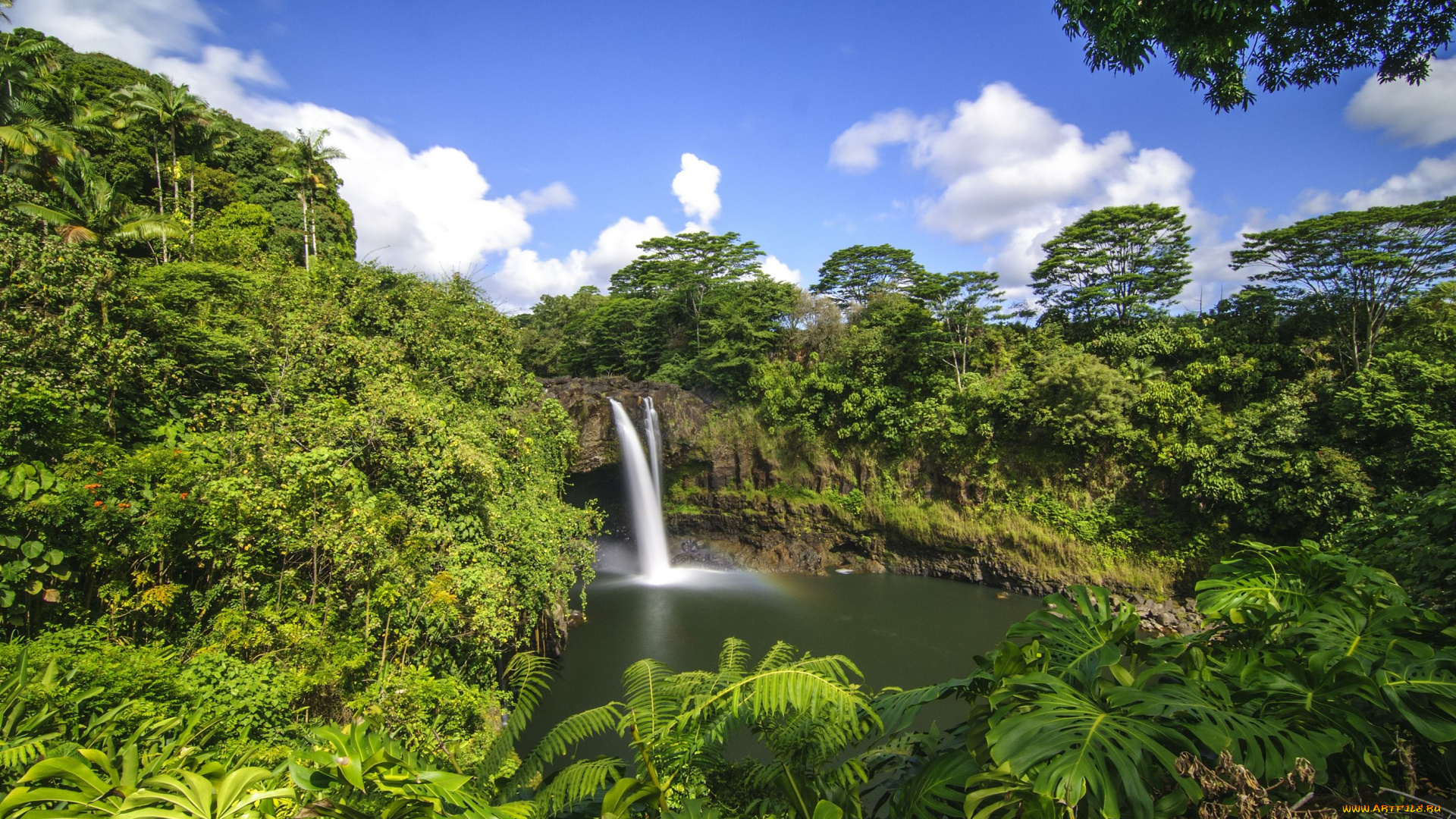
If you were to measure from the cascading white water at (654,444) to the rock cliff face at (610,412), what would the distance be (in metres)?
0.14

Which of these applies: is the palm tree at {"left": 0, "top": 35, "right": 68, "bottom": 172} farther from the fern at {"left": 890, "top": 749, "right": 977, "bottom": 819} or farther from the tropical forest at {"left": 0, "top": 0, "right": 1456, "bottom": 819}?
the fern at {"left": 890, "top": 749, "right": 977, "bottom": 819}

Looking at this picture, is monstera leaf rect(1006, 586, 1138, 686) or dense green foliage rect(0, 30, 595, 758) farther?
dense green foliage rect(0, 30, 595, 758)

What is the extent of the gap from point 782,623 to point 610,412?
25.6 feet

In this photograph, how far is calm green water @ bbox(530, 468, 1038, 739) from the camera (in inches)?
402

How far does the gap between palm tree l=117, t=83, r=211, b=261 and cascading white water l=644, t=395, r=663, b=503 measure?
12392 millimetres

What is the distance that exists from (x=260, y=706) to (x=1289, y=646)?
5628 millimetres

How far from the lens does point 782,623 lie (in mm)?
12617

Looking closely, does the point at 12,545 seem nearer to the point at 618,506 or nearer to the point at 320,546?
the point at 320,546

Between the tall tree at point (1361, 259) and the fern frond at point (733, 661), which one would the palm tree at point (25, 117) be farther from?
the tall tree at point (1361, 259)

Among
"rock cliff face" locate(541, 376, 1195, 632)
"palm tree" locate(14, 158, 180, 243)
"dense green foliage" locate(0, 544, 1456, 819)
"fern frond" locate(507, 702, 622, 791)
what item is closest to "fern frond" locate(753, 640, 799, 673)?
"dense green foliage" locate(0, 544, 1456, 819)

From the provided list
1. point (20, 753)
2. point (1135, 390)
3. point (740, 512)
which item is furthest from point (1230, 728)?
point (740, 512)

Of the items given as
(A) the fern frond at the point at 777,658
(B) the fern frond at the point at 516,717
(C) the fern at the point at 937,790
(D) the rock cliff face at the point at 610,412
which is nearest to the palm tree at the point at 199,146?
(D) the rock cliff face at the point at 610,412

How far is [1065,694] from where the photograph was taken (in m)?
1.56

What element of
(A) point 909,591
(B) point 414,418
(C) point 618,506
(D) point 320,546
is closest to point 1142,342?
(A) point 909,591
